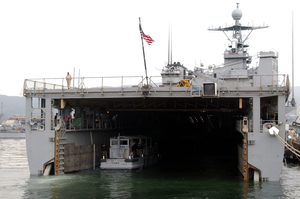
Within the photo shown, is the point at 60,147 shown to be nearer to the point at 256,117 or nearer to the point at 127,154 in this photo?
the point at 127,154

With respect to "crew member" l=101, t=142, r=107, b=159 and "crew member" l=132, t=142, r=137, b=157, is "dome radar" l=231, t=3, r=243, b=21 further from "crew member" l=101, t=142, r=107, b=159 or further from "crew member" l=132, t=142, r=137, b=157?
"crew member" l=101, t=142, r=107, b=159

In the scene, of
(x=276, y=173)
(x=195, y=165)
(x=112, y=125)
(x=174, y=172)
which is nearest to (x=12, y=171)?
(x=112, y=125)

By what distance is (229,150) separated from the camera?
187 ft

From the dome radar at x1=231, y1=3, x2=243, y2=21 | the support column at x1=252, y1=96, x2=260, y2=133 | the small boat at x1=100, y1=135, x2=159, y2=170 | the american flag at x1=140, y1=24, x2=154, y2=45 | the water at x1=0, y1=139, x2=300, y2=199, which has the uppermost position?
the dome radar at x1=231, y1=3, x2=243, y2=21

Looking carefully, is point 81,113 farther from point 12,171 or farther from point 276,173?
point 276,173

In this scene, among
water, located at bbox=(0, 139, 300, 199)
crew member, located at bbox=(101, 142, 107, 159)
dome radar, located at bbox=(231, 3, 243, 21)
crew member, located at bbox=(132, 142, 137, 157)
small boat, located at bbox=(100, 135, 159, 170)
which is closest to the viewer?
water, located at bbox=(0, 139, 300, 199)

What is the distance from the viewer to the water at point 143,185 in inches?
886

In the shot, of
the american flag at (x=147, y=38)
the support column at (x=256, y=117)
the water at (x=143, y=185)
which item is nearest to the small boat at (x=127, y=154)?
the water at (x=143, y=185)

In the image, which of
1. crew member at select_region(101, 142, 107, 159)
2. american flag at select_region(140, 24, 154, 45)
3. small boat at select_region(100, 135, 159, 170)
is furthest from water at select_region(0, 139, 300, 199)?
american flag at select_region(140, 24, 154, 45)

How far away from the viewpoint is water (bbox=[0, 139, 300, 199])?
2252 centimetres

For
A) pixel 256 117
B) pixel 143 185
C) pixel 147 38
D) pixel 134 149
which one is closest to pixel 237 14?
pixel 147 38

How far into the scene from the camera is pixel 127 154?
3284cm

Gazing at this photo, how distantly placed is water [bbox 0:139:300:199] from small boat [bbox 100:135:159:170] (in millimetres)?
713

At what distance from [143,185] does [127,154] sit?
735cm
